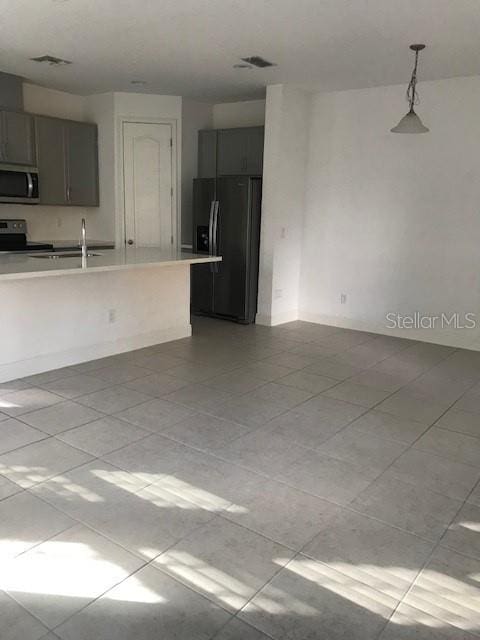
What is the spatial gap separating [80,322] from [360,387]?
7.91 feet

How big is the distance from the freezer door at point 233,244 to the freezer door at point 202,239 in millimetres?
114

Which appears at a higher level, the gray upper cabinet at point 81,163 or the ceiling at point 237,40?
the ceiling at point 237,40

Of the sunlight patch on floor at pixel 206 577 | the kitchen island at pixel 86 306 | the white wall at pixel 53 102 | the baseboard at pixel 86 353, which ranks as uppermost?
the white wall at pixel 53 102

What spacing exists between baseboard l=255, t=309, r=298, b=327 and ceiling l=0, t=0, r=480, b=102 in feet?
8.39

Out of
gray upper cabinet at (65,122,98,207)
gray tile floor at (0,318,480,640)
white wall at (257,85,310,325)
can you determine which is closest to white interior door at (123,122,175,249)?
gray upper cabinet at (65,122,98,207)

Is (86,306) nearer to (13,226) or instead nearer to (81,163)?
(13,226)

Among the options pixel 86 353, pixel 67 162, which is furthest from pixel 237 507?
pixel 67 162

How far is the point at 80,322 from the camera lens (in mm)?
4539

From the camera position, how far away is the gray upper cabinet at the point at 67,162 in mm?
5957

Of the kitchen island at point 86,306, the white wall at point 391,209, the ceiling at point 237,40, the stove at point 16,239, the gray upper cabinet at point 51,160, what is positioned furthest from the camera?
the gray upper cabinet at point 51,160

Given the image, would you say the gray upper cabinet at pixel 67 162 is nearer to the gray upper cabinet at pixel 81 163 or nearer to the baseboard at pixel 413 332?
the gray upper cabinet at pixel 81 163

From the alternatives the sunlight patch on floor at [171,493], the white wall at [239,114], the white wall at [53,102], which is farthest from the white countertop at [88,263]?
the white wall at [239,114]

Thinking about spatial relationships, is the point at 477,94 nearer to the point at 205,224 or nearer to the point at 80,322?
the point at 205,224

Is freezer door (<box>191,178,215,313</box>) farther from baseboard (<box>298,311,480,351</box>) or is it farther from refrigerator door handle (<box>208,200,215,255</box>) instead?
baseboard (<box>298,311,480,351</box>)
